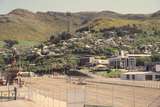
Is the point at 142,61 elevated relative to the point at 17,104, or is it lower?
lower

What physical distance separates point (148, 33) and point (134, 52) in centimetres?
2742

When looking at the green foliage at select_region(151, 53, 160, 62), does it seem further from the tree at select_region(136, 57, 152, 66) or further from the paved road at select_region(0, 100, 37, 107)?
the paved road at select_region(0, 100, 37, 107)

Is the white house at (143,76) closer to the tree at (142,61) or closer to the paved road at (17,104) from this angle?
the tree at (142,61)

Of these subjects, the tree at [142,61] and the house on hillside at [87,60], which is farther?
the house on hillside at [87,60]

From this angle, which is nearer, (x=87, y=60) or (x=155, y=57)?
(x=155, y=57)

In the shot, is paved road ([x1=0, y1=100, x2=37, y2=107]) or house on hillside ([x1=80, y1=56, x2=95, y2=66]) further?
house on hillside ([x1=80, y1=56, x2=95, y2=66])

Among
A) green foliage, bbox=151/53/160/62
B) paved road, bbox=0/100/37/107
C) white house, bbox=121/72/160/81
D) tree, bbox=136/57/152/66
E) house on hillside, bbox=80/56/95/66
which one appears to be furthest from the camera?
house on hillside, bbox=80/56/95/66

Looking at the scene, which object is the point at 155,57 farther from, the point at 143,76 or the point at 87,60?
the point at 143,76

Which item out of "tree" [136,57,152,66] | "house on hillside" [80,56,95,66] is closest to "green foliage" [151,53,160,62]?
"tree" [136,57,152,66]

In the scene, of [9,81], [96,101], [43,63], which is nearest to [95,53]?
[43,63]

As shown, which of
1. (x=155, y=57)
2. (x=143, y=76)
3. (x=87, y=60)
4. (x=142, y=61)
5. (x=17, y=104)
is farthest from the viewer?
(x=87, y=60)

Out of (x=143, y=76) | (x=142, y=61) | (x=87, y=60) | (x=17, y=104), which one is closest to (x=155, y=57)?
(x=142, y=61)

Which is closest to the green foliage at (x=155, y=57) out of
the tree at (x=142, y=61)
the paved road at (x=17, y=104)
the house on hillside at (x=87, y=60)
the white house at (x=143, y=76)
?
the tree at (x=142, y=61)

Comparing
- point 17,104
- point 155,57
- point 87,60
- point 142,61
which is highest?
point 155,57
